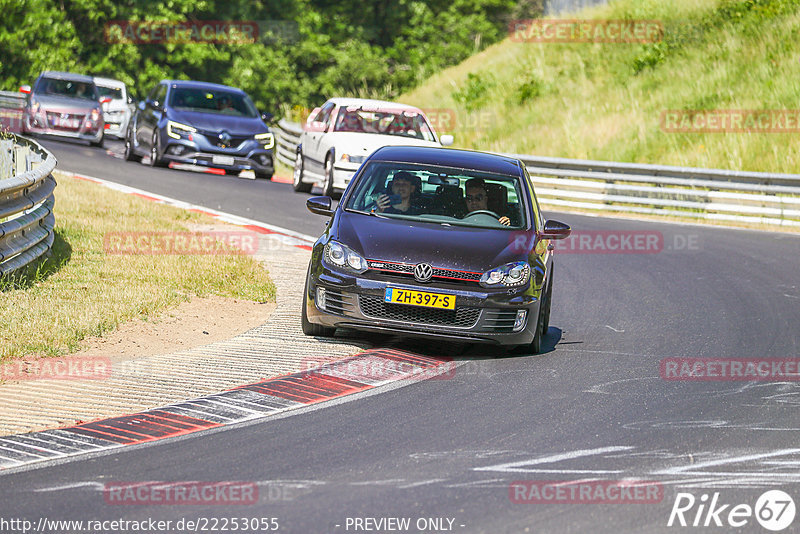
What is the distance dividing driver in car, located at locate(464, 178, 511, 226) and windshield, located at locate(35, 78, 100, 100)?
2189 cm

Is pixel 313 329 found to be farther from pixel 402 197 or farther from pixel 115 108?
pixel 115 108

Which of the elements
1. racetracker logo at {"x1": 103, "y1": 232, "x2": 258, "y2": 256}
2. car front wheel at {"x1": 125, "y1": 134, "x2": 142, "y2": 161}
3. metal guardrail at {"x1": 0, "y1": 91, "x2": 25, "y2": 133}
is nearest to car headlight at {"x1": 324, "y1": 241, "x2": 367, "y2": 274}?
racetracker logo at {"x1": 103, "y1": 232, "x2": 258, "y2": 256}

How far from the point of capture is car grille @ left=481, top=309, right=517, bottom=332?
927cm

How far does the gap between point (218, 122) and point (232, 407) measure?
16762 millimetres

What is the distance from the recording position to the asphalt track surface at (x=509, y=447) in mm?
5652

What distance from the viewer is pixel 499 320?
9320mm

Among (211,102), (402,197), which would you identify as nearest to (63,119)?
(211,102)

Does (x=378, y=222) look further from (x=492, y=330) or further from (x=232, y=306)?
(x=232, y=306)

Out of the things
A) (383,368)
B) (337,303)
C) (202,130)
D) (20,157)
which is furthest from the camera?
(202,130)

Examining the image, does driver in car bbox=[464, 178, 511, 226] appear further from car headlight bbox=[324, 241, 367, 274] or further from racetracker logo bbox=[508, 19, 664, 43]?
racetracker logo bbox=[508, 19, 664, 43]

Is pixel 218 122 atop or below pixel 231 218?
atop

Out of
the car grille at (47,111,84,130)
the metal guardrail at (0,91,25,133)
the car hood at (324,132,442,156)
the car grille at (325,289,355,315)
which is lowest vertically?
the metal guardrail at (0,91,25,133)

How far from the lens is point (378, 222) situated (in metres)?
9.92

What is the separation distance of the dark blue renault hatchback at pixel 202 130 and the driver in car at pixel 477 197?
13.8m
